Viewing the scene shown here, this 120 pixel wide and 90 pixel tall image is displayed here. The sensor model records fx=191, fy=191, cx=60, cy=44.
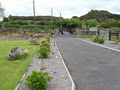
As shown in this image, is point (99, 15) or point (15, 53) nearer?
point (15, 53)

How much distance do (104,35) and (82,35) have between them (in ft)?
27.0

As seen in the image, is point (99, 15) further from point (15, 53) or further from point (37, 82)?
point (37, 82)

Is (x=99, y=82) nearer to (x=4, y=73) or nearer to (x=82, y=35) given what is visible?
(x=4, y=73)

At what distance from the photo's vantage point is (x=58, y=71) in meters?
7.57

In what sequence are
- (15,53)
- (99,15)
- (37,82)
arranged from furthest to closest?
(99,15) → (15,53) → (37,82)

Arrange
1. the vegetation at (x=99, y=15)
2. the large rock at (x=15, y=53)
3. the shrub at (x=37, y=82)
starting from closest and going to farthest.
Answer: the shrub at (x=37, y=82)
the large rock at (x=15, y=53)
the vegetation at (x=99, y=15)

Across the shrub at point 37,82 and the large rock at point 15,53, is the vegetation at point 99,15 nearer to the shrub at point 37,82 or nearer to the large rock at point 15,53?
the large rock at point 15,53

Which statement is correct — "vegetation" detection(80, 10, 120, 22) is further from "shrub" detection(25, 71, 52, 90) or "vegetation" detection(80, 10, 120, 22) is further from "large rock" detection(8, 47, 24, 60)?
"shrub" detection(25, 71, 52, 90)

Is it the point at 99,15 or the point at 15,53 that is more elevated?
the point at 99,15

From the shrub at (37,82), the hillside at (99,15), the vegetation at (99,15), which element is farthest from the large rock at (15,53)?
the hillside at (99,15)

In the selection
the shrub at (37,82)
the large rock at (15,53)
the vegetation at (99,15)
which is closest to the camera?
the shrub at (37,82)

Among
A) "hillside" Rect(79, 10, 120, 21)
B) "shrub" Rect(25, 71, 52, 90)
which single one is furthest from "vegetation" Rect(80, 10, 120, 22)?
"shrub" Rect(25, 71, 52, 90)

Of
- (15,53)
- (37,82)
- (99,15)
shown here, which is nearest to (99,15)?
(99,15)

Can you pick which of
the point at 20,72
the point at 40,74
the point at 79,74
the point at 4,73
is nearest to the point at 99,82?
the point at 79,74
